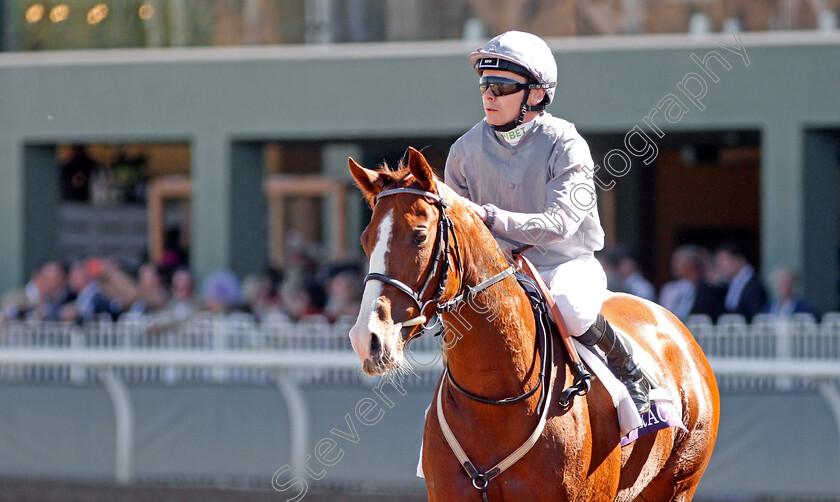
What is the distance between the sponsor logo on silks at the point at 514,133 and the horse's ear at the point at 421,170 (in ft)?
1.78

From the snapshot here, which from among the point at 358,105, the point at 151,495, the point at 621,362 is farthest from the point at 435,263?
the point at 358,105

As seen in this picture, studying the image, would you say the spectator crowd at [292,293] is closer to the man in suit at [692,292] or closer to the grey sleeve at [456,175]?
the man in suit at [692,292]

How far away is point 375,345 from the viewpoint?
9.74 ft

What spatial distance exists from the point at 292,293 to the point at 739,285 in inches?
157

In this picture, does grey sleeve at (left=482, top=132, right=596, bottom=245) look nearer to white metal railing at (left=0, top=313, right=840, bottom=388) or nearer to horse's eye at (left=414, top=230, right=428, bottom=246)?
horse's eye at (left=414, top=230, right=428, bottom=246)

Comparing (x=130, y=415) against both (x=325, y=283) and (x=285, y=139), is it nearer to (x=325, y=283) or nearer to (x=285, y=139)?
(x=325, y=283)

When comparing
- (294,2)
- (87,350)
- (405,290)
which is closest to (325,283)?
(87,350)

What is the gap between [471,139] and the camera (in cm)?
385

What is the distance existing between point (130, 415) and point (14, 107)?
18.9 feet

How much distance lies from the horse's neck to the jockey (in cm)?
19

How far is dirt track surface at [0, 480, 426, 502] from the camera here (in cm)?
777

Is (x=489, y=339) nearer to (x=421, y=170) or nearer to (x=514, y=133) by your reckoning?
(x=421, y=170)

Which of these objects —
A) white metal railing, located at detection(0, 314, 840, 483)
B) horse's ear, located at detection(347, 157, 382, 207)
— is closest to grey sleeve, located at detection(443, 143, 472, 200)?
horse's ear, located at detection(347, 157, 382, 207)

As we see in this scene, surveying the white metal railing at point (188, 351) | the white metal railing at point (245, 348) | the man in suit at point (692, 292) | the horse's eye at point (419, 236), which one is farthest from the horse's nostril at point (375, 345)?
the man in suit at point (692, 292)
